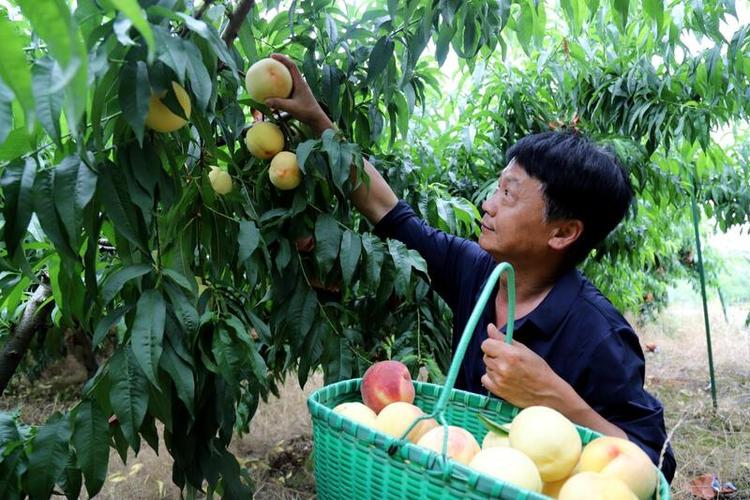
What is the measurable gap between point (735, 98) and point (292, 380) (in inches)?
137

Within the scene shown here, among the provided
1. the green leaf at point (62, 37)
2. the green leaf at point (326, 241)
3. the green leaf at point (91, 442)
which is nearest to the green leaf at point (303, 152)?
the green leaf at point (326, 241)

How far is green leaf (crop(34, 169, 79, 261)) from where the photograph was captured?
31.4 inches

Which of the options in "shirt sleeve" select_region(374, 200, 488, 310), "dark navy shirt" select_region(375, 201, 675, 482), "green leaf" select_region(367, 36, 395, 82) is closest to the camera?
"dark navy shirt" select_region(375, 201, 675, 482)

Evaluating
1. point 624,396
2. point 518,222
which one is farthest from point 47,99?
point 624,396

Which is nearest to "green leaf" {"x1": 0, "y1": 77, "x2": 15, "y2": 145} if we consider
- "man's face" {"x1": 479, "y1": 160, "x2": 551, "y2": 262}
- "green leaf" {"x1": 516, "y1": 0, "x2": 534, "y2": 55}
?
"man's face" {"x1": 479, "y1": 160, "x2": 551, "y2": 262}

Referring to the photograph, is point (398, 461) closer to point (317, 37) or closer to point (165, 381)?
point (165, 381)

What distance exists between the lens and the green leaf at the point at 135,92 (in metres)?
0.75

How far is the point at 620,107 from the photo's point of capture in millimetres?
3148

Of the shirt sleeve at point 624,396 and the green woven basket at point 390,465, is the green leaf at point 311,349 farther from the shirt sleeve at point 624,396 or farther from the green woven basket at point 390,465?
the shirt sleeve at point 624,396

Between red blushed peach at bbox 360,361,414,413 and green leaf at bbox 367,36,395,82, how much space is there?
25.9 inches

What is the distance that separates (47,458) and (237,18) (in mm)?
831

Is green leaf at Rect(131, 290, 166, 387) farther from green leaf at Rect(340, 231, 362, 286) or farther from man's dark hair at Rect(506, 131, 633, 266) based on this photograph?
man's dark hair at Rect(506, 131, 633, 266)

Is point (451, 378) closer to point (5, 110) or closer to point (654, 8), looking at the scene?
point (5, 110)

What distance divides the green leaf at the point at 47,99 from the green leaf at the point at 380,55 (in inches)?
34.7
